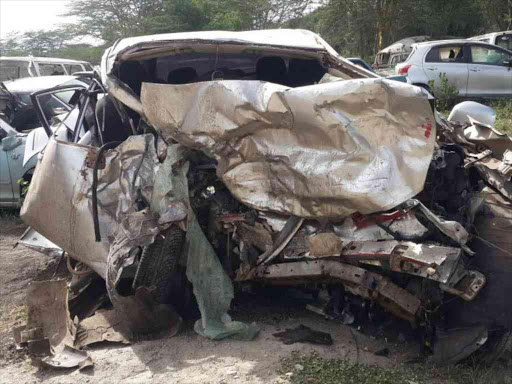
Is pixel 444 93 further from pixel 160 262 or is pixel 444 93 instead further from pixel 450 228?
pixel 160 262

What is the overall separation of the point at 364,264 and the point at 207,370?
1.09m

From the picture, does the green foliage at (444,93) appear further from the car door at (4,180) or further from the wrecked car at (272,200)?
the car door at (4,180)

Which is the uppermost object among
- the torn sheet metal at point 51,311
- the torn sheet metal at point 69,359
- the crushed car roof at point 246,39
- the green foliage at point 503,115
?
the crushed car roof at point 246,39

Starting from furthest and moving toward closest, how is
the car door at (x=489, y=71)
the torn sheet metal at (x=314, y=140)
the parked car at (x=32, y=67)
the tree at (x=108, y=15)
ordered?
the tree at (x=108, y=15), the car door at (x=489, y=71), the parked car at (x=32, y=67), the torn sheet metal at (x=314, y=140)

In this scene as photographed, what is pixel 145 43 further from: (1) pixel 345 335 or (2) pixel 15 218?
(2) pixel 15 218

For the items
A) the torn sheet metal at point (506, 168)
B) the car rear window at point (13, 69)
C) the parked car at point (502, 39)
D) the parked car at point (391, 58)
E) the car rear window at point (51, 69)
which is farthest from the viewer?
the parked car at point (502, 39)

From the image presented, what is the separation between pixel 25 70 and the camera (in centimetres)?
1189

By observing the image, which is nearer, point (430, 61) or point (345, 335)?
point (345, 335)

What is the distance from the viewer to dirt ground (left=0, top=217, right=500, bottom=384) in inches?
125

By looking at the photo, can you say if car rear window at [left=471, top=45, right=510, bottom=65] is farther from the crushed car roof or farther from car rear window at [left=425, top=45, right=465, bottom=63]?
the crushed car roof

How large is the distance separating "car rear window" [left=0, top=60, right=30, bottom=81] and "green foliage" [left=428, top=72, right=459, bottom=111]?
8457mm

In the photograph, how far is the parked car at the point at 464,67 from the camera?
40.1ft

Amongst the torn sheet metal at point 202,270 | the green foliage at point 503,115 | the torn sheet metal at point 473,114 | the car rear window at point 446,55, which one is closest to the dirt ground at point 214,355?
the torn sheet metal at point 202,270

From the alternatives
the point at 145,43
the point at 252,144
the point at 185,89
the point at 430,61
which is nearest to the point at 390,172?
the point at 252,144
